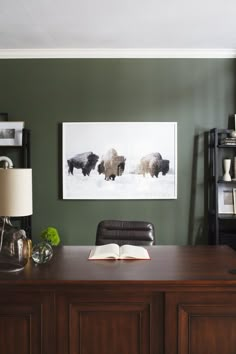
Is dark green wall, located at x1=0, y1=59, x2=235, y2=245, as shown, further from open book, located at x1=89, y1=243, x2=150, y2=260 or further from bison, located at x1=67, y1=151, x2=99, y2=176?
open book, located at x1=89, y1=243, x2=150, y2=260

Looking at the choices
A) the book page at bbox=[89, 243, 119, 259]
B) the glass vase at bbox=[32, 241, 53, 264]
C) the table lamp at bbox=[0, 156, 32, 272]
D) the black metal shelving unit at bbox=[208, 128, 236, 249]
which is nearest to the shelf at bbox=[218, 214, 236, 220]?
the black metal shelving unit at bbox=[208, 128, 236, 249]

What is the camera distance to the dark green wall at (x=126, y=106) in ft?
12.6

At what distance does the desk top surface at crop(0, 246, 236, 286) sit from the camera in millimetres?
Result: 1572

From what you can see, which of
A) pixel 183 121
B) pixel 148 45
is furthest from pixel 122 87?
pixel 183 121

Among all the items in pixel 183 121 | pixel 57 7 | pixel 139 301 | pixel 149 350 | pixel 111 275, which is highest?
pixel 57 7

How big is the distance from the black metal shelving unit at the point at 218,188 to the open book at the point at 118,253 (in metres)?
1.66

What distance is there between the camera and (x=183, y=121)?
3.85 meters

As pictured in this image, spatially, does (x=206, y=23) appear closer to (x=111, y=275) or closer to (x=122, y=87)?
(x=122, y=87)

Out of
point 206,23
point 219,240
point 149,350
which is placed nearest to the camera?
point 149,350

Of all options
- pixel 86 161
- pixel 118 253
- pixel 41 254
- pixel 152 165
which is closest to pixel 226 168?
pixel 152 165

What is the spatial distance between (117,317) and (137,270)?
25 cm

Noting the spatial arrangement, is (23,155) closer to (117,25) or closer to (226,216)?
(117,25)

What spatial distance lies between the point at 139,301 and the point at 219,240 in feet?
7.46

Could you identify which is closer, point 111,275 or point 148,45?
point 111,275
